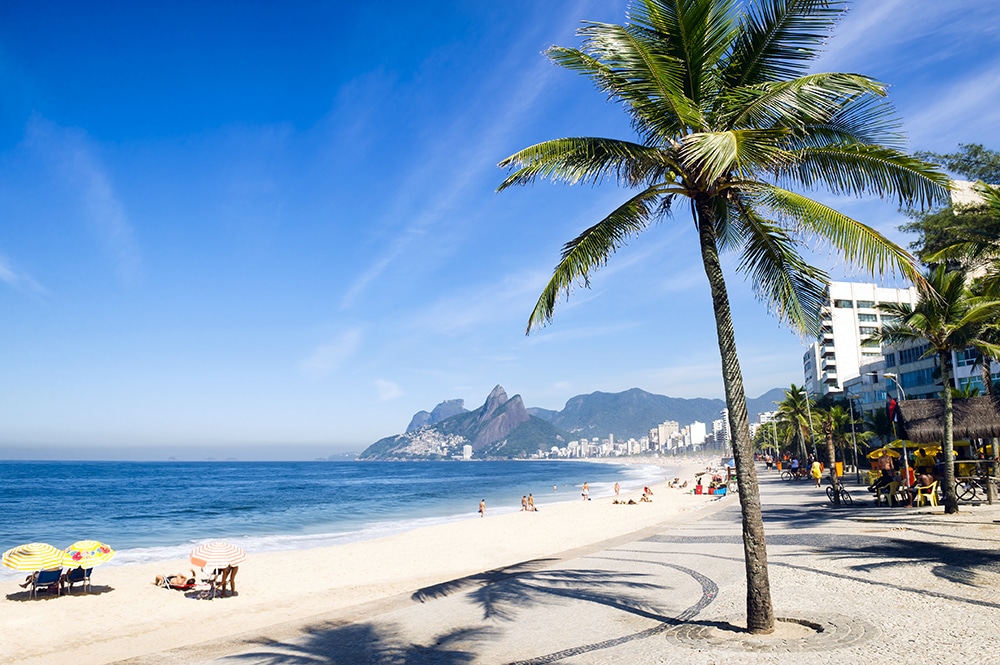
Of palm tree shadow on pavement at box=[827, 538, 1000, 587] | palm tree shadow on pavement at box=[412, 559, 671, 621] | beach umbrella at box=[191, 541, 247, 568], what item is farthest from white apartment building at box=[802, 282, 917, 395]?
beach umbrella at box=[191, 541, 247, 568]

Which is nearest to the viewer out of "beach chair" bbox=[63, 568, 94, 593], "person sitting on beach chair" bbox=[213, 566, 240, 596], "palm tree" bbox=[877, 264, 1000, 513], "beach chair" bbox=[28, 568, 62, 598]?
"person sitting on beach chair" bbox=[213, 566, 240, 596]

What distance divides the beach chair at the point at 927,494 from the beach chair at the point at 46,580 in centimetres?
2412

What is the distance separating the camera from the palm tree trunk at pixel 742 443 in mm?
7094

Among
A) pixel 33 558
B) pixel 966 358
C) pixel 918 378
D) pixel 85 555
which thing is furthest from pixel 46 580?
pixel 918 378

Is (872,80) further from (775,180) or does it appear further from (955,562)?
(955,562)

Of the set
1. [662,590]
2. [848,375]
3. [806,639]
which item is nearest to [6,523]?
[662,590]

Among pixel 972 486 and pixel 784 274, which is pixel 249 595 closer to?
pixel 784 274

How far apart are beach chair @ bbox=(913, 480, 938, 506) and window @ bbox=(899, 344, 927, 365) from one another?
4442 centimetres

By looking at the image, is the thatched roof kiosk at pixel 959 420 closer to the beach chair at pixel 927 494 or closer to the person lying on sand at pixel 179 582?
the beach chair at pixel 927 494

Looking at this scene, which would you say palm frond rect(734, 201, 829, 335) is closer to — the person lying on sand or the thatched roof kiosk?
the person lying on sand

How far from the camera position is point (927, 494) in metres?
19.5

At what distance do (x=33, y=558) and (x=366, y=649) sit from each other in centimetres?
1262

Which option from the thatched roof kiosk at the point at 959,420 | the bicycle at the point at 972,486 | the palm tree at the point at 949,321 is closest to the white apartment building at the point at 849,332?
the thatched roof kiosk at the point at 959,420

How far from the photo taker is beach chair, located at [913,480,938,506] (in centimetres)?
1934
